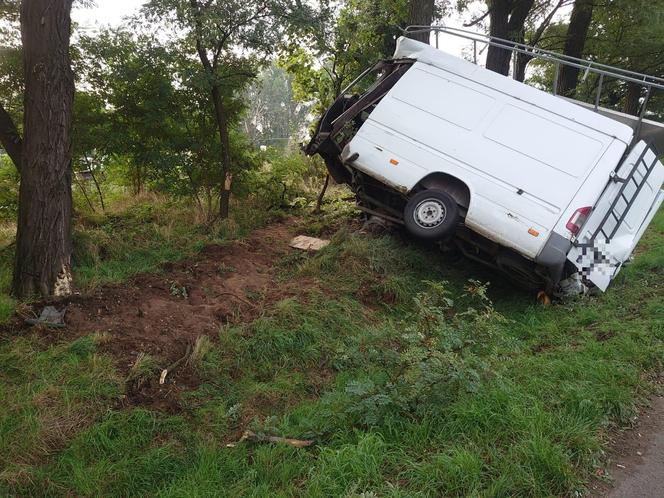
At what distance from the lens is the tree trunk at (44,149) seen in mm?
4285

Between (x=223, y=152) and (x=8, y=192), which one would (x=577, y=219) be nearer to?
(x=223, y=152)

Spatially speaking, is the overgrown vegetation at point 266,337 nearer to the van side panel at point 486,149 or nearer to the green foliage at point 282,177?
the green foliage at point 282,177

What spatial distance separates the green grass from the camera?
256 centimetres

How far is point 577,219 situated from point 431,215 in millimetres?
1578

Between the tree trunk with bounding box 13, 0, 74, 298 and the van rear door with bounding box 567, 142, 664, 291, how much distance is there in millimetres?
5433

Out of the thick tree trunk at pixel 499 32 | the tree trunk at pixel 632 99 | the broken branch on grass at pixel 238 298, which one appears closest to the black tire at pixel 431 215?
the broken branch on grass at pixel 238 298

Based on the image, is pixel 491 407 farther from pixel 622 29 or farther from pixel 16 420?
pixel 622 29

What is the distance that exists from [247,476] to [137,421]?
1017 millimetres

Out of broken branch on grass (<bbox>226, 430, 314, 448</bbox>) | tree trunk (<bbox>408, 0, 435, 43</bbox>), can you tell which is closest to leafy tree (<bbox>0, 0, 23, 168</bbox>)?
broken branch on grass (<bbox>226, 430, 314, 448</bbox>)

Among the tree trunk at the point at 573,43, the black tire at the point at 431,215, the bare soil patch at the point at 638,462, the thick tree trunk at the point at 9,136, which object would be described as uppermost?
the tree trunk at the point at 573,43

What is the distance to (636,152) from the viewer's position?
5324 millimetres

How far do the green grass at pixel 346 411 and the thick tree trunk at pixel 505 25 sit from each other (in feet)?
23.4

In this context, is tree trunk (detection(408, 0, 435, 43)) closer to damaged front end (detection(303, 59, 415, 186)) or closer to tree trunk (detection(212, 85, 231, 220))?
damaged front end (detection(303, 59, 415, 186))

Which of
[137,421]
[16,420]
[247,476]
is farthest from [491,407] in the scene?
[16,420]
